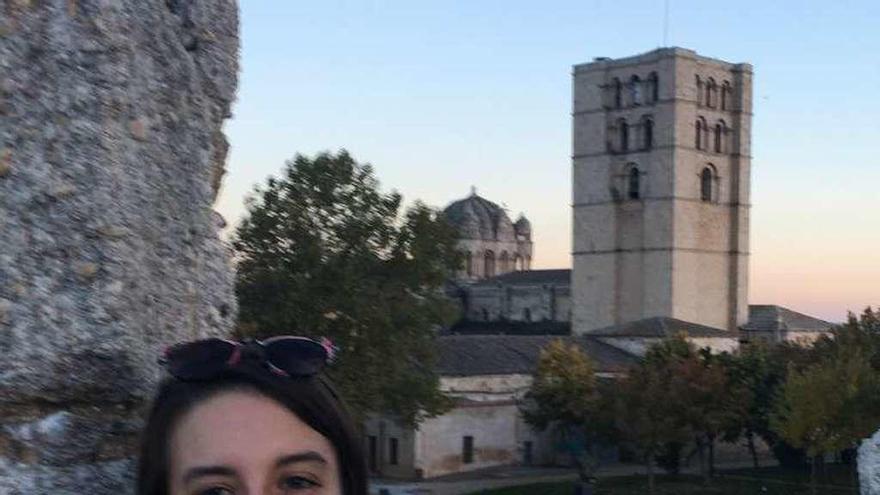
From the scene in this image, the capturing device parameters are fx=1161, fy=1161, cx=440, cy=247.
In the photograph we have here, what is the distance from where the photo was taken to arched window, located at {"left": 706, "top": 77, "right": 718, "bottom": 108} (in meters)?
54.8

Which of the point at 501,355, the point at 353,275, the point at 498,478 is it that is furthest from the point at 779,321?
the point at 353,275

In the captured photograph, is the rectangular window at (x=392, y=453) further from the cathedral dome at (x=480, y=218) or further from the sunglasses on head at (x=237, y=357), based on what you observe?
the cathedral dome at (x=480, y=218)

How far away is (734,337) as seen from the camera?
167ft

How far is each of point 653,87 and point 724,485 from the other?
24076mm

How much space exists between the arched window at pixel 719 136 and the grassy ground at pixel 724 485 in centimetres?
2153

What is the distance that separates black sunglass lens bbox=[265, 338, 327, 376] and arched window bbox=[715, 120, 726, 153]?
182 ft

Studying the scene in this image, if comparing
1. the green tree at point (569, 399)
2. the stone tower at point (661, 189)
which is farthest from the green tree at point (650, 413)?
the stone tower at point (661, 189)

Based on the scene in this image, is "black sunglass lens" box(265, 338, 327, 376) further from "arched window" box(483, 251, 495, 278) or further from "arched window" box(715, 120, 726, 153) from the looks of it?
"arched window" box(483, 251, 495, 278)

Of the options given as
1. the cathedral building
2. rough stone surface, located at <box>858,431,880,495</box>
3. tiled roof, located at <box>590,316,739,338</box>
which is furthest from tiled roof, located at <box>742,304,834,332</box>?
rough stone surface, located at <box>858,431,880,495</box>

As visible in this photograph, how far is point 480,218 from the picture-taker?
257 feet

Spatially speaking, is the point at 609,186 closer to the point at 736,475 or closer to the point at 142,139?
the point at 736,475

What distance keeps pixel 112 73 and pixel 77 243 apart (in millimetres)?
415

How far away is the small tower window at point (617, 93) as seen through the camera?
55.0 m

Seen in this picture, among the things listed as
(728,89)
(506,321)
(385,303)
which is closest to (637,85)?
(728,89)
